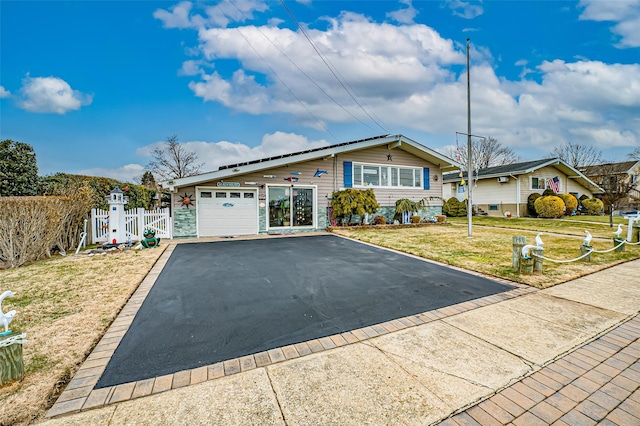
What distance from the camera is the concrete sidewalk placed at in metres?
1.76

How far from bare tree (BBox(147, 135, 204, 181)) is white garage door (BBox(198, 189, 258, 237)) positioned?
1688 cm

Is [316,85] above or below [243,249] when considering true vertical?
above

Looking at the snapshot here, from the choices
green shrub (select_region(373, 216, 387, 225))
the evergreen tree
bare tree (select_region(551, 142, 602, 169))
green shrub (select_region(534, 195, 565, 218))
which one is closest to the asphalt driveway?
green shrub (select_region(373, 216, 387, 225))

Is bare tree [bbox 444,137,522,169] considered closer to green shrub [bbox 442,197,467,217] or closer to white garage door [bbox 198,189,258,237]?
green shrub [bbox 442,197,467,217]

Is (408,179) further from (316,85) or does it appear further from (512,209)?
(512,209)

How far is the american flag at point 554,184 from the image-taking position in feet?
65.4

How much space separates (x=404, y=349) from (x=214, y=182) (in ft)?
33.5

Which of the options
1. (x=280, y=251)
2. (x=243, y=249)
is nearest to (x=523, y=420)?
(x=280, y=251)

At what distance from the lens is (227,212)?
11359 millimetres

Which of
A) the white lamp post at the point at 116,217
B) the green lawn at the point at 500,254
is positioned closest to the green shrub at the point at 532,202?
the green lawn at the point at 500,254

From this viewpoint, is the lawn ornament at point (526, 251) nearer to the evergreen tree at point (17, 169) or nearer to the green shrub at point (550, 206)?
the evergreen tree at point (17, 169)

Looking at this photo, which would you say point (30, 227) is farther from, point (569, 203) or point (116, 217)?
point (569, 203)

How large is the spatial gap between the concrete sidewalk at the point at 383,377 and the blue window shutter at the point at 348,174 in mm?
10214

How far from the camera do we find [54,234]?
7066mm
